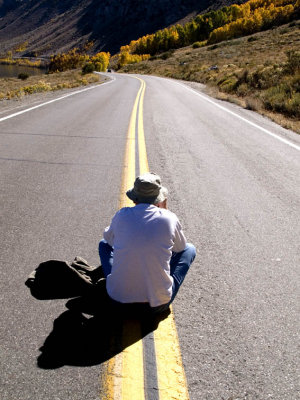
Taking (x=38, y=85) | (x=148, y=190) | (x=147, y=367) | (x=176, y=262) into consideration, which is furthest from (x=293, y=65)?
(x=147, y=367)

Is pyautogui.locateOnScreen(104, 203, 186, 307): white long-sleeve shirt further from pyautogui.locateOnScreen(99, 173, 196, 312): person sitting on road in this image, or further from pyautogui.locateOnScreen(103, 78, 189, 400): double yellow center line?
pyautogui.locateOnScreen(103, 78, 189, 400): double yellow center line

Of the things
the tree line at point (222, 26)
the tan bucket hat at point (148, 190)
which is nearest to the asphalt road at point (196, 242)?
the tan bucket hat at point (148, 190)

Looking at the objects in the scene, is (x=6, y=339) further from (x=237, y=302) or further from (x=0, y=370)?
(x=237, y=302)

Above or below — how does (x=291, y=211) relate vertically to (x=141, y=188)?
below

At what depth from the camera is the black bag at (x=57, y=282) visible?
2955 millimetres

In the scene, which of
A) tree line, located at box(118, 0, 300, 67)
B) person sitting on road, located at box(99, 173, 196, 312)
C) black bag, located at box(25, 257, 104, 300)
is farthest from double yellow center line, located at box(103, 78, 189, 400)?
tree line, located at box(118, 0, 300, 67)

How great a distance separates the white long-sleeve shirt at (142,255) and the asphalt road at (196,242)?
13.4 inches

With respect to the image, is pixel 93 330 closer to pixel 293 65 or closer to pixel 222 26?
pixel 293 65

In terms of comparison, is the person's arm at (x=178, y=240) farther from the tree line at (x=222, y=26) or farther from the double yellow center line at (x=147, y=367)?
the tree line at (x=222, y=26)

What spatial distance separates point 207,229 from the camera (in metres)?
4.29

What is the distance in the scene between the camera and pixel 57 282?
301 centimetres

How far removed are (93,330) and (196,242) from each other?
64.5 inches

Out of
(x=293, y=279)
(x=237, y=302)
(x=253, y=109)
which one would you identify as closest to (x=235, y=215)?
(x=293, y=279)

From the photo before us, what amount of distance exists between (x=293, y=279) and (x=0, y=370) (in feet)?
8.16
